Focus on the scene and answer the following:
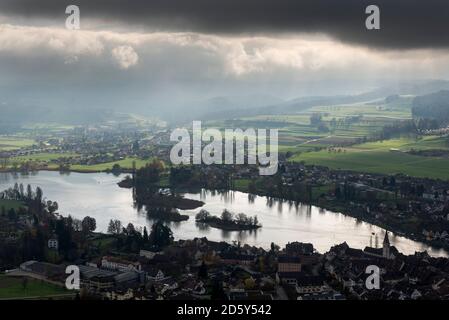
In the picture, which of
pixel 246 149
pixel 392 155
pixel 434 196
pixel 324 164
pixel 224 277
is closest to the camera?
pixel 224 277

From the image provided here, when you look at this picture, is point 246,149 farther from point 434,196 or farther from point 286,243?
point 286,243

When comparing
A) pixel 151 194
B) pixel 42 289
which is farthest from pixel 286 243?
pixel 151 194

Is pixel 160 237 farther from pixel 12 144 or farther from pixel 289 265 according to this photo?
pixel 12 144

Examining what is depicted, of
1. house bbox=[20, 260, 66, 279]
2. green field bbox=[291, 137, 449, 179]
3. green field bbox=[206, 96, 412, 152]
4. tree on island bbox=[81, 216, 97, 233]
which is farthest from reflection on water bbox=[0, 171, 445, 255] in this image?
green field bbox=[206, 96, 412, 152]

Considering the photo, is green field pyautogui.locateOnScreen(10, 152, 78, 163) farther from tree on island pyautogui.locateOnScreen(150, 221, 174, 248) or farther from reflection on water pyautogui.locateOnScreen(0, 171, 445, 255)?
tree on island pyautogui.locateOnScreen(150, 221, 174, 248)

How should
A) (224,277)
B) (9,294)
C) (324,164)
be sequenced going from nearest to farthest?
(9,294), (224,277), (324,164)

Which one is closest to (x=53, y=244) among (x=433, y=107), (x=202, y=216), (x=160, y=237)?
(x=160, y=237)
